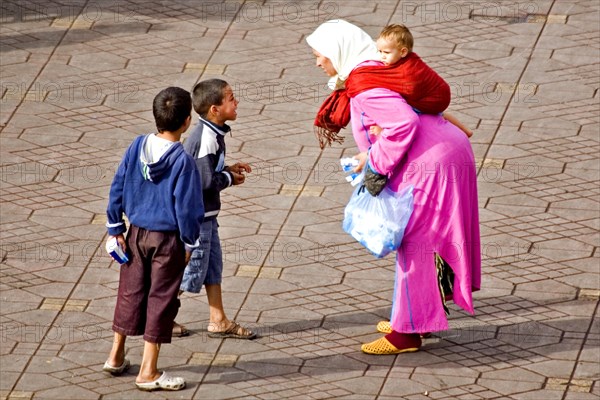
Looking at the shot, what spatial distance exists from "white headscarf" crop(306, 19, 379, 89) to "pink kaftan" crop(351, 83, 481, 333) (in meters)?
0.22

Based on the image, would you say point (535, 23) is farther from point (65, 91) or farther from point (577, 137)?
point (65, 91)

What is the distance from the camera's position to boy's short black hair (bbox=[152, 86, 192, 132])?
802 centimetres

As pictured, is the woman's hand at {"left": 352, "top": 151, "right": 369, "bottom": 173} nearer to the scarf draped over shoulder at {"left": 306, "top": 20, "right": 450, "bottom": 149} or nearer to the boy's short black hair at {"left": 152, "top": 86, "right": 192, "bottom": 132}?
the scarf draped over shoulder at {"left": 306, "top": 20, "right": 450, "bottom": 149}

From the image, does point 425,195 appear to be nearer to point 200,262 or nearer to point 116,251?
point 200,262

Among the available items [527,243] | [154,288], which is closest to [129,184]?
[154,288]

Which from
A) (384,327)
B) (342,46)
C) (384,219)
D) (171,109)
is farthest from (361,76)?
(384,327)

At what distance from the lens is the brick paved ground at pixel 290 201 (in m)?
8.58

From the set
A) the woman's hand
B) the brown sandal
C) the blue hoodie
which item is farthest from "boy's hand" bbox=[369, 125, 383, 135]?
the brown sandal

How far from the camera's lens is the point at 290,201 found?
34.3ft

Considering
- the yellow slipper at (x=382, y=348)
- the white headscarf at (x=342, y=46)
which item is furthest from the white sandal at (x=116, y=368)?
the white headscarf at (x=342, y=46)

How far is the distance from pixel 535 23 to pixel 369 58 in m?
4.85

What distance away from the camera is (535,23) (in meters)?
12.9

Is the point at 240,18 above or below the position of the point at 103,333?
above

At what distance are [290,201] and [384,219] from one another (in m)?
2.10
